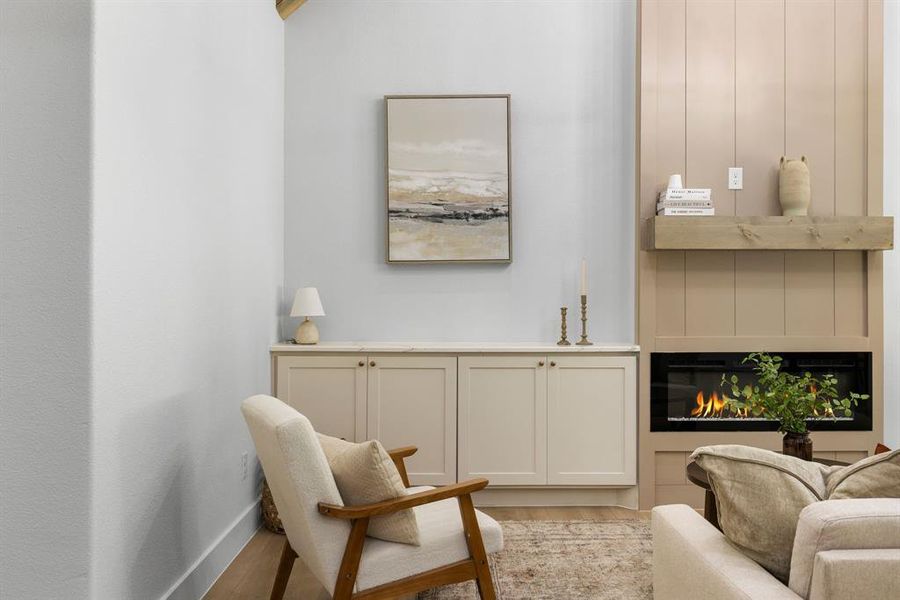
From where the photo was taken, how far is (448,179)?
12.4ft

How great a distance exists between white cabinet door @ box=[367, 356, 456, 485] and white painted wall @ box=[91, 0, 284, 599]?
65 centimetres

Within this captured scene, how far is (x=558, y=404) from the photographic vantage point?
11.3ft

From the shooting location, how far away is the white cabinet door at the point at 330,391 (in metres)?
3.46

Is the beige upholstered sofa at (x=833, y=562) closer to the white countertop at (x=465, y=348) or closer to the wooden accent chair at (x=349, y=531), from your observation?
the wooden accent chair at (x=349, y=531)

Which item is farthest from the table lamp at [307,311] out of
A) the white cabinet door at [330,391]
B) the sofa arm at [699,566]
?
the sofa arm at [699,566]

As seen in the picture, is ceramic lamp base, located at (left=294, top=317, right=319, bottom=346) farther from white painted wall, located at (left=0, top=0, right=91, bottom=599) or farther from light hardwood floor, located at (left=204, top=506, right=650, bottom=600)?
white painted wall, located at (left=0, top=0, right=91, bottom=599)

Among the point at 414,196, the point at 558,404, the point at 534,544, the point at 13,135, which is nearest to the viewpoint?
the point at 13,135

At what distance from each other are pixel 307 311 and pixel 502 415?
1.24m

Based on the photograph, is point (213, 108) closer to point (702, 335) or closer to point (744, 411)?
point (702, 335)

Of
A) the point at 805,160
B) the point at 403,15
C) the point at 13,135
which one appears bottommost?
the point at 13,135

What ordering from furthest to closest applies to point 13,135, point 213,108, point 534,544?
1. point 534,544
2. point 213,108
3. point 13,135

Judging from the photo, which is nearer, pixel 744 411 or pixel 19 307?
pixel 19 307

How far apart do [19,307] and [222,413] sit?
1.16 metres

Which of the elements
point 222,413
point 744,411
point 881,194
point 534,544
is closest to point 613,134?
point 881,194
